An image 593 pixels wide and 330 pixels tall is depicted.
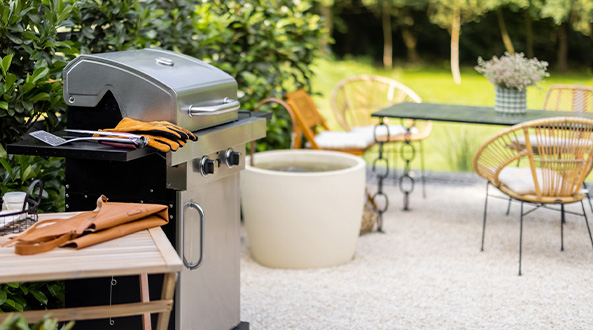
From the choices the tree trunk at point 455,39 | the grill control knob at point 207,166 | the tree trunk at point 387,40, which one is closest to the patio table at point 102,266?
the grill control knob at point 207,166

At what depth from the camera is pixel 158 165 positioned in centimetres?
277

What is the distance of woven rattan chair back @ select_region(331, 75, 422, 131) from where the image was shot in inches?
243

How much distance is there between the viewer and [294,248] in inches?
167

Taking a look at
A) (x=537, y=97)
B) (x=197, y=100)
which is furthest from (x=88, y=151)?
(x=537, y=97)

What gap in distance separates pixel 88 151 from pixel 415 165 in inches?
268

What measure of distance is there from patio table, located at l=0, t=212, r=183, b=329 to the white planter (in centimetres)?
198

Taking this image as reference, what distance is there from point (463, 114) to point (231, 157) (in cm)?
245

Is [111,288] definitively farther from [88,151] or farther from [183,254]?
[88,151]

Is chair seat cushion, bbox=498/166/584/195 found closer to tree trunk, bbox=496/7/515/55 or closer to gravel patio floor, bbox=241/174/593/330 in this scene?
gravel patio floor, bbox=241/174/593/330

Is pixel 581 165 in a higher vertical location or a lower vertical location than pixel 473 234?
higher

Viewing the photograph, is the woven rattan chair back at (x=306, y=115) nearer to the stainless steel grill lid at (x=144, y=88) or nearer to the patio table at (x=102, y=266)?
the stainless steel grill lid at (x=144, y=88)

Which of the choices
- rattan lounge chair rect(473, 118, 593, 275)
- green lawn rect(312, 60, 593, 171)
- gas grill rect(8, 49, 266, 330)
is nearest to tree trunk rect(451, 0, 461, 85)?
green lawn rect(312, 60, 593, 171)

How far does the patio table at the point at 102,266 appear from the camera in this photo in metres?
1.88

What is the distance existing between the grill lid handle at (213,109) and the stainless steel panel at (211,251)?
0.54 feet
